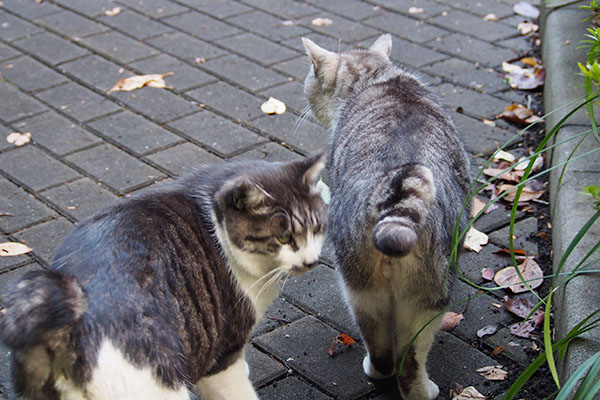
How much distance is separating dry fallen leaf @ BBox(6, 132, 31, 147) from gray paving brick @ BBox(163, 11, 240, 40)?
5.92 feet

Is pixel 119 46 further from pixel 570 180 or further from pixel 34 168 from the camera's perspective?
pixel 570 180

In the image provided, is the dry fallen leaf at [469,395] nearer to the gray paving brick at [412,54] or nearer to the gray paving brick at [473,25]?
the gray paving brick at [412,54]

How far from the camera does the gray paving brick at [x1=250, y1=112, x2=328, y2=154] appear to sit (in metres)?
4.80

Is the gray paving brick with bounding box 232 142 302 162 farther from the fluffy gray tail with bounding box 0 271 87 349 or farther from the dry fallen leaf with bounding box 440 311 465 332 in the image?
the fluffy gray tail with bounding box 0 271 87 349

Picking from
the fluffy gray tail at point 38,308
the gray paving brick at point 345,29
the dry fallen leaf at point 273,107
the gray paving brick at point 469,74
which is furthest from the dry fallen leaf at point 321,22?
the fluffy gray tail at point 38,308

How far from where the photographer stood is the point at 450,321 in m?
3.52

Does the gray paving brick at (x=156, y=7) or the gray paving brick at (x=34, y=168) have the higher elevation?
the gray paving brick at (x=156, y=7)

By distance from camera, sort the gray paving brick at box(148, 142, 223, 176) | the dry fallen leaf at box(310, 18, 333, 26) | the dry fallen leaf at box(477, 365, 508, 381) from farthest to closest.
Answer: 1. the dry fallen leaf at box(310, 18, 333, 26)
2. the gray paving brick at box(148, 142, 223, 176)
3. the dry fallen leaf at box(477, 365, 508, 381)

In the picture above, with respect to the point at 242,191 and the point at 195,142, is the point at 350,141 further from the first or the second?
the point at 195,142

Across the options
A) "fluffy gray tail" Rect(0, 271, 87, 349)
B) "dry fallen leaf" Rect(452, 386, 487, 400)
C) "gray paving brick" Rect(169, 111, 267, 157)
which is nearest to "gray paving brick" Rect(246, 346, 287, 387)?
"dry fallen leaf" Rect(452, 386, 487, 400)

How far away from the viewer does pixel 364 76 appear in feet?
13.1

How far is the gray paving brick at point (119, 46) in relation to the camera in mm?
5738

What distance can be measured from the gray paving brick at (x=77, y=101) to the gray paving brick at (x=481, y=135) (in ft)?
7.80

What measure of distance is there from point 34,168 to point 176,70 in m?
1.49
